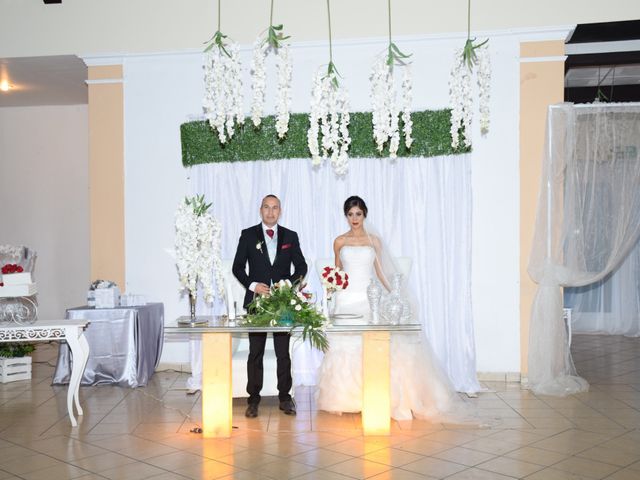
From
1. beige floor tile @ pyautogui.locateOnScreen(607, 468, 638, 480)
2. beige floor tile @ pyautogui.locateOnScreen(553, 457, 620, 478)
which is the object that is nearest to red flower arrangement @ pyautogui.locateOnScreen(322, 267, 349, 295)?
beige floor tile @ pyautogui.locateOnScreen(553, 457, 620, 478)

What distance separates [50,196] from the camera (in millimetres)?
10344

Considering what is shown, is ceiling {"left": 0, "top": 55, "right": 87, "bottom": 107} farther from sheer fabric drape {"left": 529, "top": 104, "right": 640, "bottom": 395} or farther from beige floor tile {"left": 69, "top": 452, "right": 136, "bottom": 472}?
sheer fabric drape {"left": 529, "top": 104, "right": 640, "bottom": 395}

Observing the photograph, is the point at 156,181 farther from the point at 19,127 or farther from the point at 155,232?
the point at 19,127

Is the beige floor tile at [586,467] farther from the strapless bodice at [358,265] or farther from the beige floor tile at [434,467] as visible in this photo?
the strapless bodice at [358,265]

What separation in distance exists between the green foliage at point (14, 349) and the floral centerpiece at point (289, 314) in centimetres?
362

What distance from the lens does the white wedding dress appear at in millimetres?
5742

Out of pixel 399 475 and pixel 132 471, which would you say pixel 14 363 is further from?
pixel 399 475

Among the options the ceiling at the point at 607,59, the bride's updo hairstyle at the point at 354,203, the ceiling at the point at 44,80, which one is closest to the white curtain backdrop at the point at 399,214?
the bride's updo hairstyle at the point at 354,203

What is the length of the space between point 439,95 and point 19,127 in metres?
6.43

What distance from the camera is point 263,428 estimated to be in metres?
5.52

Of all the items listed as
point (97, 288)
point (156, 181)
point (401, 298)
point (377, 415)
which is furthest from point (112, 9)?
point (377, 415)

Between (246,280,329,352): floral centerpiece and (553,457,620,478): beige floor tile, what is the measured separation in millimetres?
1801

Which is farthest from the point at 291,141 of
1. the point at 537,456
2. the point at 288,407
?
the point at 537,456

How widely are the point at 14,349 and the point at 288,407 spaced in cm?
351
